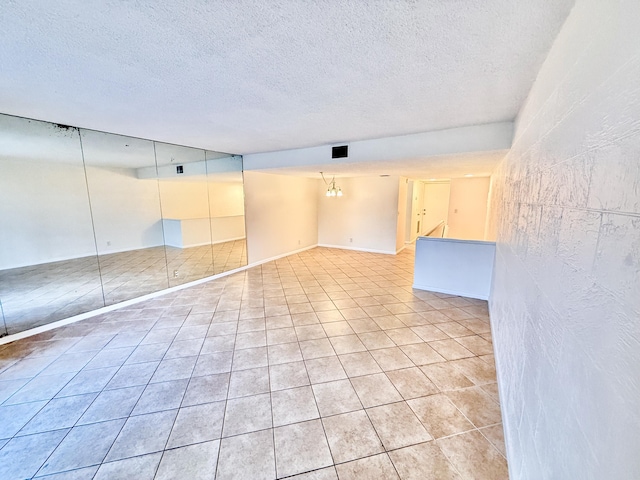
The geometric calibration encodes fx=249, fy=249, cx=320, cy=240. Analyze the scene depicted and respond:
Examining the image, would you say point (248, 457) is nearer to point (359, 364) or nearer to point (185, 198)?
point (359, 364)

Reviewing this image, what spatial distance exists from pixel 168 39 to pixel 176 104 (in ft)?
3.49

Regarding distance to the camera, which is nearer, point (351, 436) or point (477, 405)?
point (351, 436)

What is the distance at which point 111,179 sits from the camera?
14.4ft

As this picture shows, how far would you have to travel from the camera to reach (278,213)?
6266 mm

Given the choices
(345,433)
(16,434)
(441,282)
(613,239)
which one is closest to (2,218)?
(16,434)

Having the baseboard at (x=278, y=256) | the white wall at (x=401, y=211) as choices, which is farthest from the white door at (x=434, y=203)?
the baseboard at (x=278, y=256)

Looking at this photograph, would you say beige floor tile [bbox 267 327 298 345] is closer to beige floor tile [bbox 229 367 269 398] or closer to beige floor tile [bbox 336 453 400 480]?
beige floor tile [bbox 229 367 269 398]

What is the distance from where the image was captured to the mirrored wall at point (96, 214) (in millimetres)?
3297

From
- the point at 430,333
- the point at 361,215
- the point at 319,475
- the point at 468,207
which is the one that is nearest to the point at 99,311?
the point at 319,475

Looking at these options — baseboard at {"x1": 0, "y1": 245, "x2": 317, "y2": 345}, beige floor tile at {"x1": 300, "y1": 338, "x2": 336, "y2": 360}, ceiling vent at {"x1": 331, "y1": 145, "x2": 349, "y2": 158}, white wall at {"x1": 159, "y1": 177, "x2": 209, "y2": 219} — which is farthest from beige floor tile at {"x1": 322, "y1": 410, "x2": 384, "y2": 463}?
white wall at {"x1": 159, "y1": 177, "x2": 209, "y2": 219}

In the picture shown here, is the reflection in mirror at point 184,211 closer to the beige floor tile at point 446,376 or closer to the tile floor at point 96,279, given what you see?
the tile floor at point 96,279

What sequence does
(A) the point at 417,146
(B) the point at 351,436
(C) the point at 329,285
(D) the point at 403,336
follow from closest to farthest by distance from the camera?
(B) the point at 351,436, (D) the point at 403,336, (A) the point at 417,146, (C) the point at 329,285

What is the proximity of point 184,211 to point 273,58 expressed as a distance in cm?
546

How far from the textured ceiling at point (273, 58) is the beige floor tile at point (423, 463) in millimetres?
2425
